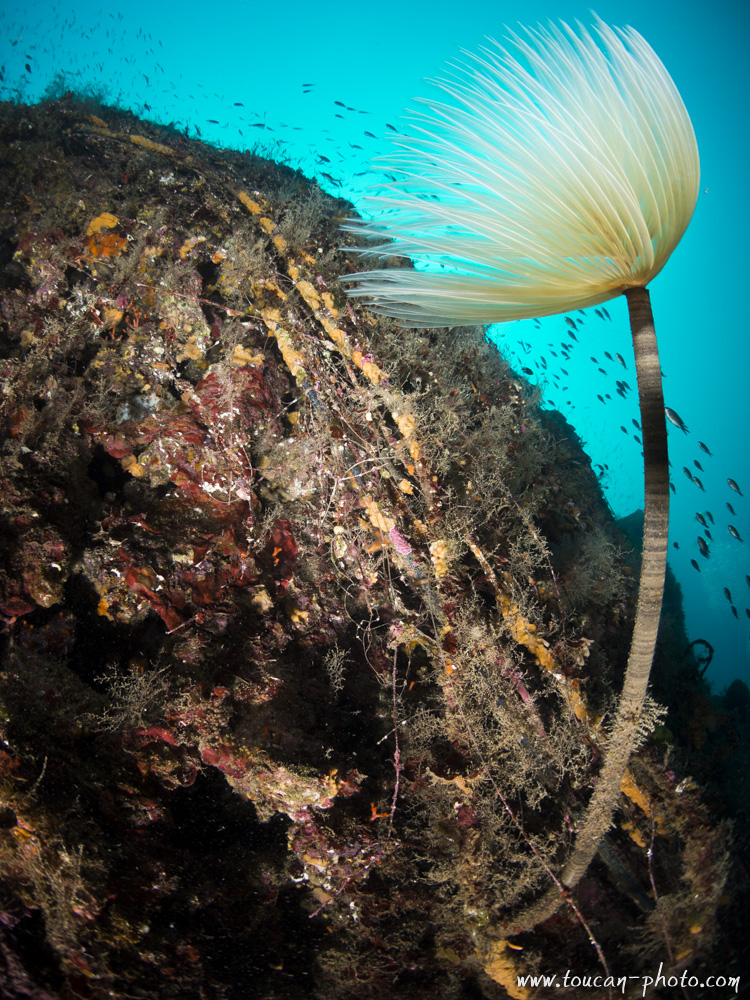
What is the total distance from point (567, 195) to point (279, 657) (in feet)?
10.7

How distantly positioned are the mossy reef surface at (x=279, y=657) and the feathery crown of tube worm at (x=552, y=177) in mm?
1314

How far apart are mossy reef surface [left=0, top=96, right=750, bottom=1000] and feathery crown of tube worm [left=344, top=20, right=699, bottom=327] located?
4.31 feet

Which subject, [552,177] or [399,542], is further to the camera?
[399,542]

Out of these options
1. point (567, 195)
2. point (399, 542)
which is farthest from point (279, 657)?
point (567, 195)

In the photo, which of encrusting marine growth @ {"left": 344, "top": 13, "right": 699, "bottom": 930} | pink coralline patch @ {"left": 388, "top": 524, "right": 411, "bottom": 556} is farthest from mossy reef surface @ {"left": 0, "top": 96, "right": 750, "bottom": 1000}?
encrusting marine growth @ {"left": 344, "top": 13, "right": 699, "bottom": 930}

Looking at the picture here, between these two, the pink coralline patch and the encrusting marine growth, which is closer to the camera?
the encrusting marine growth

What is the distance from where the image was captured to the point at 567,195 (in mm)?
1638

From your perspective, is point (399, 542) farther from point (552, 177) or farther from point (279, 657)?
point (552, 177)

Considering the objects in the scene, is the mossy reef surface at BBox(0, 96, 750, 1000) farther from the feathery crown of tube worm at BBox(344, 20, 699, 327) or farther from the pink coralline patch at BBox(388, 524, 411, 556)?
the feathery crown of tube worm at BBox(344, 20, 699, 327)

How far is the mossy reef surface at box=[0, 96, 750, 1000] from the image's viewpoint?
2.39 metres

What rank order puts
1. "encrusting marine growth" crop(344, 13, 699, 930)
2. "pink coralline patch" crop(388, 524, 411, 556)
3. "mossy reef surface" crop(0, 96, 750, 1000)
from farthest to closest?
"pink coralline patch" crop(388, 524, 411, 556) < "mossy reef surface" crop(0, 96, 750, 1000) < "encrusting marine growth" crop(344, 13, 699, 930)

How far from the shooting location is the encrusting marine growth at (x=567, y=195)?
5.27 ft

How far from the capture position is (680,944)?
2.62 meters

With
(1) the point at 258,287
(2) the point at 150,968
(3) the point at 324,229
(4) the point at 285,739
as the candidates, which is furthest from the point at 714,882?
(3) the point at 324,229
